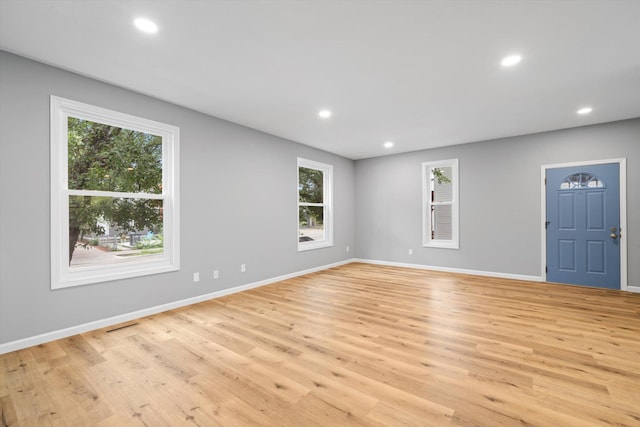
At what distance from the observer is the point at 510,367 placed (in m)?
2.26

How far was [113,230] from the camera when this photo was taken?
3.34m

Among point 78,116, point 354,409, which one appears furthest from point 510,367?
point 78,116

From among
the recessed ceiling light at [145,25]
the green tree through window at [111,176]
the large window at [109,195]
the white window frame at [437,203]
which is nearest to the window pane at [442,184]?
the white window frame at [437,203]

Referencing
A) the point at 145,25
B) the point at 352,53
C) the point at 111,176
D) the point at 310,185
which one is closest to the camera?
the point at 145,25

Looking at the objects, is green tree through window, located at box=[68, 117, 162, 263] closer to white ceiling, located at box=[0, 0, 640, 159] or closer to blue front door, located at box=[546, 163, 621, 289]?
white ceiling, located at box=[0, 0, 640, 159]

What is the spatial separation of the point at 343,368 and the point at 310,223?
13.8 ft

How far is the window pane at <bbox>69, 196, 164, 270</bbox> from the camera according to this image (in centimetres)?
308

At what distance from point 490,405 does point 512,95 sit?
3460 millimetres

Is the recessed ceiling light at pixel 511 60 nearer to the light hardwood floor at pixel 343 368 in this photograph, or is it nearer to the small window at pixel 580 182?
the light hardwood floor at pixel 343 368

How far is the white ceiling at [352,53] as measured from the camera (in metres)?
2.09

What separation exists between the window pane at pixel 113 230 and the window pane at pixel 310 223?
2.83 metres

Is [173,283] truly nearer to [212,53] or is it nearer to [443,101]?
[212,53]

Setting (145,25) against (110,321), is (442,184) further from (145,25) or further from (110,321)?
(110,321)

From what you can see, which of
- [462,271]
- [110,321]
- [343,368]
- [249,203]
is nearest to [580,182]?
[462,271]
